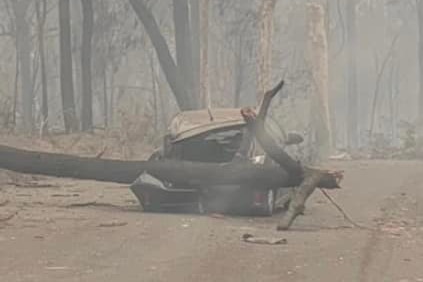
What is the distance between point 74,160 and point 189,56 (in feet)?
49.6

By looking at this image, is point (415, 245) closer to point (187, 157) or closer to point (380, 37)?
point (187, 157)

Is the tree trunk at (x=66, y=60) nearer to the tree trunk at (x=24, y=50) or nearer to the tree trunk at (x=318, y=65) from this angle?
the tree trunk at (x=318, y=65)

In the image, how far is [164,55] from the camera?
2889 centimetres

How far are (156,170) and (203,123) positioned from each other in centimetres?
112

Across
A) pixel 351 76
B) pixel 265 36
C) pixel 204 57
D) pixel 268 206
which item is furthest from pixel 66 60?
pixel 351 76

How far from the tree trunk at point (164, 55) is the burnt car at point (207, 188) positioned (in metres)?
13.2

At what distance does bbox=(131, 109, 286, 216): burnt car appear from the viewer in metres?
14.8

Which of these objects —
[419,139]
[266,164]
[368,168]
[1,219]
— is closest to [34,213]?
[1,219]

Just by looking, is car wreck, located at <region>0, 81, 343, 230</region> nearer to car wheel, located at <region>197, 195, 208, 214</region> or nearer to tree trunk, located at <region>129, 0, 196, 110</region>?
car wheel, located at <region>197, 195, 208, 214</region>

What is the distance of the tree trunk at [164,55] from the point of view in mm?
28594

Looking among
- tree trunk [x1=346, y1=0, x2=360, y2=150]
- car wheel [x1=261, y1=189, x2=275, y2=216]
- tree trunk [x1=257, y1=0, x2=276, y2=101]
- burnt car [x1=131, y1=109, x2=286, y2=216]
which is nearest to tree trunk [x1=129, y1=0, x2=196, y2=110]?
tree trunk [x1=257, y1=0, x2=276, y2=101]

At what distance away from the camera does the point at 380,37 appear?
7975 centimetres

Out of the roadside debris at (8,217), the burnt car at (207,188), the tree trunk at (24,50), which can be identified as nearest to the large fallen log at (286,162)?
the burnt car at (207,188)

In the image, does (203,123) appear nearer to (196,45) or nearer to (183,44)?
(183,44)
